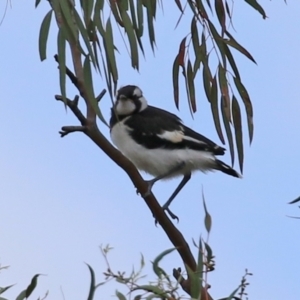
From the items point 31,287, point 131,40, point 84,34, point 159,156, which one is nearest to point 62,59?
point 84,34

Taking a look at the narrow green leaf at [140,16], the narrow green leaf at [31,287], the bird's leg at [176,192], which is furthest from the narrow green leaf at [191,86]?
the narrow green leaf at [31,287]

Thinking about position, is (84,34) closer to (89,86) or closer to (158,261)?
(89,86)

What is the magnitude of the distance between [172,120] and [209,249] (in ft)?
7.62

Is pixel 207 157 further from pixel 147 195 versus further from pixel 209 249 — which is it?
pixel 209 249

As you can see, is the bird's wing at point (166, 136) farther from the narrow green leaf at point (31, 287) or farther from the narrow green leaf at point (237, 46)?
the narrow green leaf at point (31, 287)

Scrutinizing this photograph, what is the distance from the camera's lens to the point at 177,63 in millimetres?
3217

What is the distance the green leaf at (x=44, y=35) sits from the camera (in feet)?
8.11

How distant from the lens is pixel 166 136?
378 cm

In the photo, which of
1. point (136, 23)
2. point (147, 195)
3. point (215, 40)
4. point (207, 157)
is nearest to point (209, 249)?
point (147, 195)

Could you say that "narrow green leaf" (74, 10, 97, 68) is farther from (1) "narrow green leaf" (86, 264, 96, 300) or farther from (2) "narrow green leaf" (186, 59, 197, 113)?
(1) "narrow green leaf" (86, 264, 96, 300)

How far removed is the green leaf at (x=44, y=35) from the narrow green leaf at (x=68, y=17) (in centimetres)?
8

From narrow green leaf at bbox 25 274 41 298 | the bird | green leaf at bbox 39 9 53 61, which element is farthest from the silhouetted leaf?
narrow green leaf at bbox 25 274 41 298

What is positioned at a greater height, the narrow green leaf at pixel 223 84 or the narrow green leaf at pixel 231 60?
the narrow green leaf at pixel 231 60

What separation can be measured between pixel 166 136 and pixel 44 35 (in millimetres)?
1300
